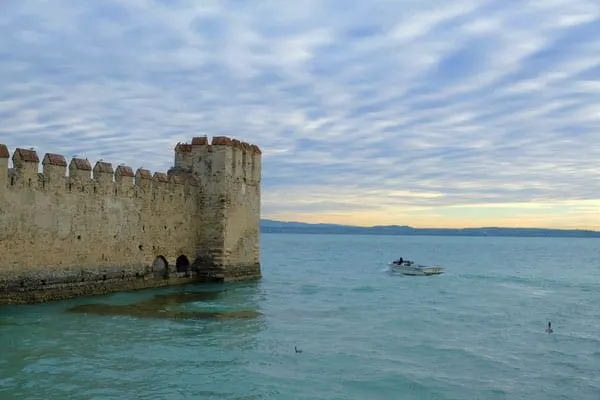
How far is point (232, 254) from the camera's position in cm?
2694

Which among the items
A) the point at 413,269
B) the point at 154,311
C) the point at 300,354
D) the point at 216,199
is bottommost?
the point at 300,354

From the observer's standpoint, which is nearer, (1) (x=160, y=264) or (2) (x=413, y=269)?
(1) (x=160, y=264)

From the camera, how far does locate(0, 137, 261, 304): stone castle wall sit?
18344 mm

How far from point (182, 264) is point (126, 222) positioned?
165 inches

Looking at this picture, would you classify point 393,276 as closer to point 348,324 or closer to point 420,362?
point 348,324

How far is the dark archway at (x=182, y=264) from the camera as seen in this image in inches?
1026

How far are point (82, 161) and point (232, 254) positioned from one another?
8.39m

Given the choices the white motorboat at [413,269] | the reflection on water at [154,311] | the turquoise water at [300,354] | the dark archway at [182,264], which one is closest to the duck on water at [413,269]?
the white motorboat at [413,269]

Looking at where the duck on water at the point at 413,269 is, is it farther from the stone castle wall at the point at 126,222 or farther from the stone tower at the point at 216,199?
the stone tower at the point at 216,199

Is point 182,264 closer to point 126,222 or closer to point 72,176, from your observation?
point 126,222

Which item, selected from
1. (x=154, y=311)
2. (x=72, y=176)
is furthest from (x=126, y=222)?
(x=154, y=311)

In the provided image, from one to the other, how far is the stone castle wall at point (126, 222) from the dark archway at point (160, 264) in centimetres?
4

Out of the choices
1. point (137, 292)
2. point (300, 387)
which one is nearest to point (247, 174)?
point (137, 292)

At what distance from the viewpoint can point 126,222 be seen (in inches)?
901
